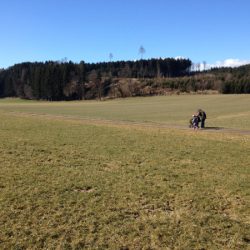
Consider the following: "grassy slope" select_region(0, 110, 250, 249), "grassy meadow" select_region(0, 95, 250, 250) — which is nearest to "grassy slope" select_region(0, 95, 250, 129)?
"grassy slope" select_region(0, 110, 250, 249)

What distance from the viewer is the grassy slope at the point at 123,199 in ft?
25.6

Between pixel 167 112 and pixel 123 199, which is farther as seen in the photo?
pixel 167 112

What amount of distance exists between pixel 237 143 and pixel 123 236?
52.7 ft

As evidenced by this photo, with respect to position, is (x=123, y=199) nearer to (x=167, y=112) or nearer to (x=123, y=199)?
(x=123, y=199)

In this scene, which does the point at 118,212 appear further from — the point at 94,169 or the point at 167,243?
the point at 94,169

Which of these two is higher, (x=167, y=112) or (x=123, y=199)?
(x=123, y=199)

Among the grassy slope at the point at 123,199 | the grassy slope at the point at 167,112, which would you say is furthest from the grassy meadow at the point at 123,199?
the grassy slope at the point at 167,112

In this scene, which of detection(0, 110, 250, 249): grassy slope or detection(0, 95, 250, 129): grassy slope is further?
detection(0, 95, 250, 129): grassy slope

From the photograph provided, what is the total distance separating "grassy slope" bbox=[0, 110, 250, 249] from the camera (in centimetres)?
781

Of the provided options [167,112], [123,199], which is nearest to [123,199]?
[123,199]

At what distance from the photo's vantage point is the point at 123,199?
10375mm

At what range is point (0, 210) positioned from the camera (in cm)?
931

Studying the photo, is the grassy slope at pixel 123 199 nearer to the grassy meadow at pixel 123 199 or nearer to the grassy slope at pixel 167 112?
the grassy meadow at pixel 123 199

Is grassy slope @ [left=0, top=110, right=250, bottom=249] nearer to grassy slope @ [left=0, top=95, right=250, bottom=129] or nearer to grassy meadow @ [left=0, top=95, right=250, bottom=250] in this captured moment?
grassy meadow @ [left=0, top=95, right=250, bottom=250]
